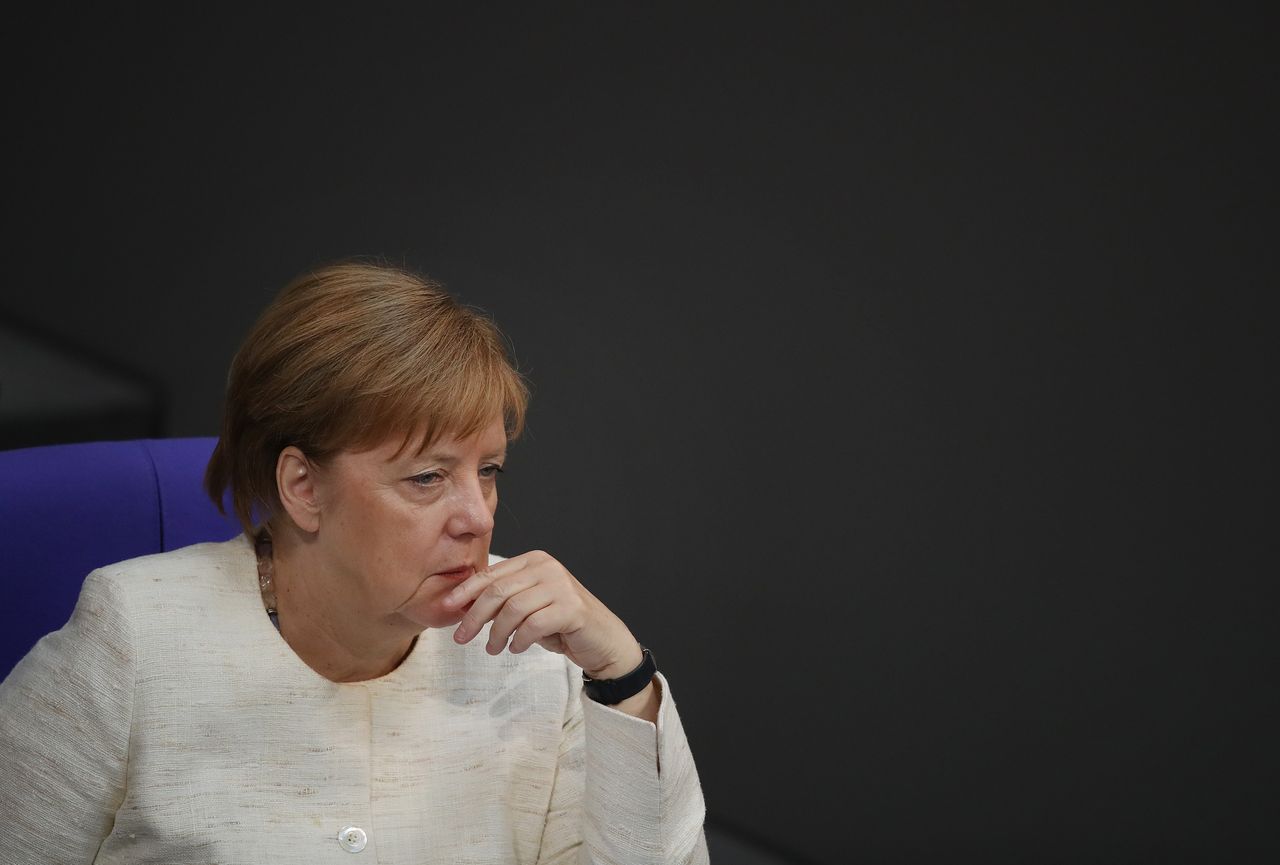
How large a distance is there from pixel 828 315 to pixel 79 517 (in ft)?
3.78

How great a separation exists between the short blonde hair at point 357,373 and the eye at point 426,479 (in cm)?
4

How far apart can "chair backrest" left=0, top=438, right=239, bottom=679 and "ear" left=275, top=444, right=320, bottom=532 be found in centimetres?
38

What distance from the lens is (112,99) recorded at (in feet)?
7.38

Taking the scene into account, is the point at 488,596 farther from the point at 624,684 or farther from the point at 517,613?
the point at 624,684

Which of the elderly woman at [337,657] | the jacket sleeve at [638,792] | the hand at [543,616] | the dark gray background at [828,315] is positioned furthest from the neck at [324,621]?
the dark gray background at [828,315]

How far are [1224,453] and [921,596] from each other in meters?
0.51

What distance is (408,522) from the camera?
1.41m

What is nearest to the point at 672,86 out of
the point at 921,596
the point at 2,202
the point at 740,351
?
the point at 740,351

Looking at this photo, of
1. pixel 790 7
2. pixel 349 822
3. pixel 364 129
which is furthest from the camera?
pixel 364 129

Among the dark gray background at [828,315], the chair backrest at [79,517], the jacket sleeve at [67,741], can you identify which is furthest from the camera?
the dark gray background at [828,315]

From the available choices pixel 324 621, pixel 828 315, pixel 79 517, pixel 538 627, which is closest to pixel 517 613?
pixel 538 627

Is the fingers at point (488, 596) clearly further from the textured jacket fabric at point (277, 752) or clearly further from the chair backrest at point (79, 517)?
the chair backrest at point (79, 517)

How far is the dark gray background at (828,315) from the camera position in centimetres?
202

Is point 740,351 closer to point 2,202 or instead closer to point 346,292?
point 346,292
